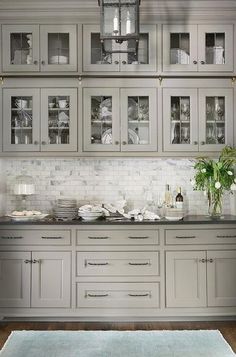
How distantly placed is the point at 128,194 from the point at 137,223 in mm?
732

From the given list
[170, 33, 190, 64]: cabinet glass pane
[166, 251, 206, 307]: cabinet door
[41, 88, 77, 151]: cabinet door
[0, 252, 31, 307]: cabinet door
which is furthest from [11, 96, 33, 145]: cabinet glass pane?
[166, 251, 206, 307]: cabinet door

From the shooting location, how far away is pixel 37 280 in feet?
13.2

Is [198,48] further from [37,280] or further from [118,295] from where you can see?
[37,280]

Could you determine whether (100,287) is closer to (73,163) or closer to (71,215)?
(71,215)

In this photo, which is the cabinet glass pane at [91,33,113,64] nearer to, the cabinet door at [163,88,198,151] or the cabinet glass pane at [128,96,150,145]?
the cabinet glass pane at [128,96,150,145]

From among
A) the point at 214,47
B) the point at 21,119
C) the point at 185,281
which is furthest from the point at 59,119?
the point at 185,281

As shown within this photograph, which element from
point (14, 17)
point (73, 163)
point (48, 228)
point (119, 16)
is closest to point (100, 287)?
point (48, 228)

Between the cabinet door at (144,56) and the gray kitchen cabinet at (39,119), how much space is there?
0.60 metres

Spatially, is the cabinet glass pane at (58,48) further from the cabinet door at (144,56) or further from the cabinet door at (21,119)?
the cabinet door at (144,56)

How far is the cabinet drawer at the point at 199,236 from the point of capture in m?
4.05

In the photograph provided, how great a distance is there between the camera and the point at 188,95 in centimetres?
437

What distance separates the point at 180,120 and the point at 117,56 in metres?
0.89

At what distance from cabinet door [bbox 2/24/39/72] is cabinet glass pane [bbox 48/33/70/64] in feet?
0.42

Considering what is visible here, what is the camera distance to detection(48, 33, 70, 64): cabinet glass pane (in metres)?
4.36
